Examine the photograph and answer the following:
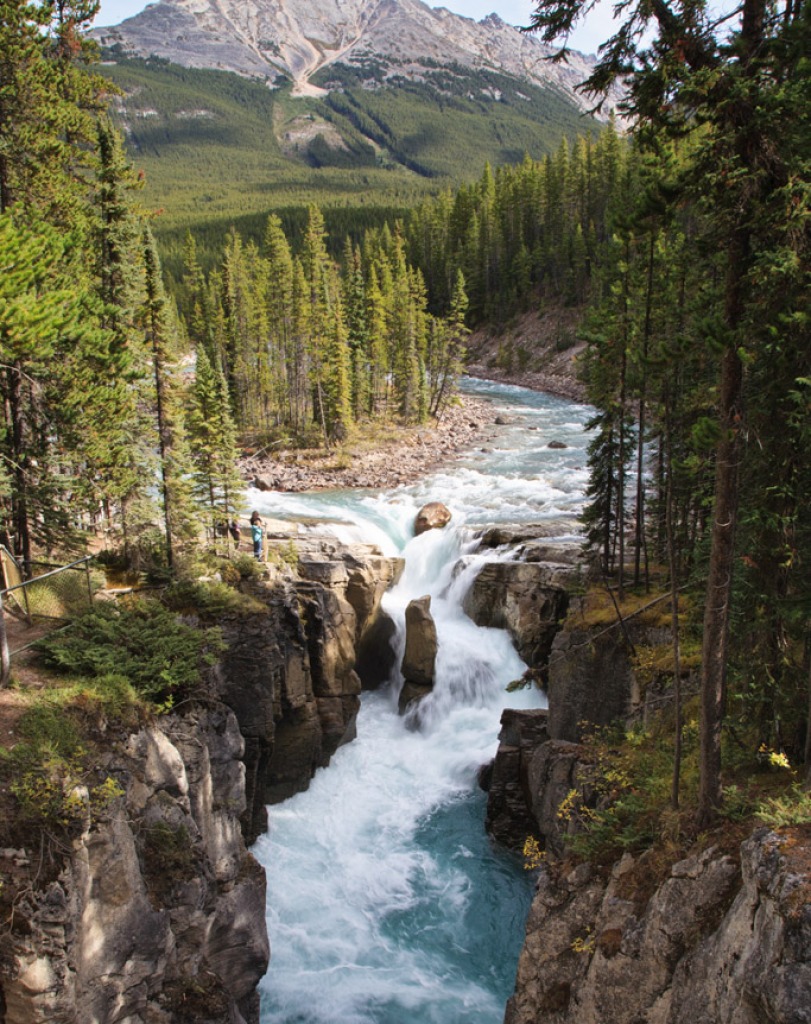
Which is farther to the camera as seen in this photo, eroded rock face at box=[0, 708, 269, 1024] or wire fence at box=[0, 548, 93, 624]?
wire fence at box=[0, 548, 93, 624]

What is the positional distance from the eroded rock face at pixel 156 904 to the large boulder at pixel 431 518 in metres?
19.1

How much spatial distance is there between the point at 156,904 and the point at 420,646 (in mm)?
14880

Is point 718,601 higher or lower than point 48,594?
higher

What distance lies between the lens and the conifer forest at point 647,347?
8117 millimetres

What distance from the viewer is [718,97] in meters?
7.98

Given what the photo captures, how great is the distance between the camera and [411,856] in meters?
20.2

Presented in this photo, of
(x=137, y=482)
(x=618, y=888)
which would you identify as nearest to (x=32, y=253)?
(x=137, y=482)

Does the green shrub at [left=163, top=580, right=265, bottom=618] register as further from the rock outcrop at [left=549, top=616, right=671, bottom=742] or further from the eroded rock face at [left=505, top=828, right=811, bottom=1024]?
the eroded rock face at [left=505, top=828, right=811, bottom=1024]

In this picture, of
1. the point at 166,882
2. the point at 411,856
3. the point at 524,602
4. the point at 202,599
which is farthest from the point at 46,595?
the point at 524,602

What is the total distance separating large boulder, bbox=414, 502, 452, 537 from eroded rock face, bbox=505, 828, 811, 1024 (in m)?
22.3

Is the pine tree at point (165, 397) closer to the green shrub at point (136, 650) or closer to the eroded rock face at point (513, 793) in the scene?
the green shrub at point (136, 650)

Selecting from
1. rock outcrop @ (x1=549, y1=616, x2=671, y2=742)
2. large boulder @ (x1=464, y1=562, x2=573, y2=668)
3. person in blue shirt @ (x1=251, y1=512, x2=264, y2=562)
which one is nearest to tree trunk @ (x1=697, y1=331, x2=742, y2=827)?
rock outcrop @ (x1=549, y1=616, x2=671, y2=742)

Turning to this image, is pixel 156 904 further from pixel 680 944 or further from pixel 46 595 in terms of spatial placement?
pixel 680 944

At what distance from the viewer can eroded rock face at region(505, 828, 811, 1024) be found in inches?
297
